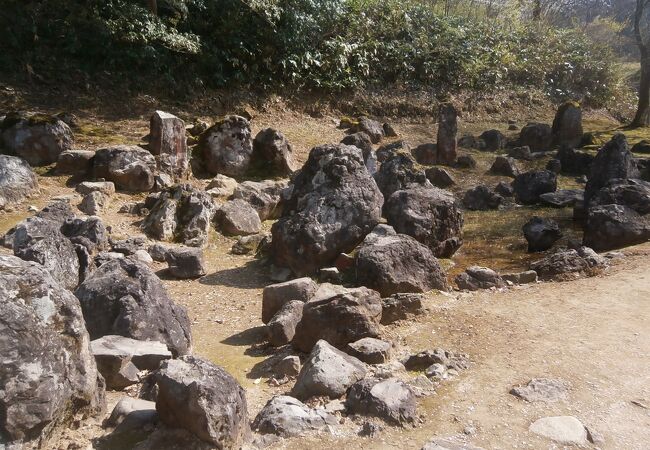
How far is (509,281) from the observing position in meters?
8.40

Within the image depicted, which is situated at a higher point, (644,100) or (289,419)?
(644,100)

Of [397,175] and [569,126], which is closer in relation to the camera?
[397,175]

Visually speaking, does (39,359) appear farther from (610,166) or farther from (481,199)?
(610,166)

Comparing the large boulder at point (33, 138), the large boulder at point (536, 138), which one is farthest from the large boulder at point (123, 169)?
the large boulder at point (536, 138)

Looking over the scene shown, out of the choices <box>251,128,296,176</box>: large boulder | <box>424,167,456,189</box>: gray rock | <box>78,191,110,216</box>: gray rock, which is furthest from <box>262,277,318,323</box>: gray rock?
<box>424,167,456,189</box>: gray rock

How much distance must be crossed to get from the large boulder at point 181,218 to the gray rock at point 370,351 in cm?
455

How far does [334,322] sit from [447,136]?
11654mm

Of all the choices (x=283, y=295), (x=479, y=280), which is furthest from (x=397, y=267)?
(x=283, y=295)

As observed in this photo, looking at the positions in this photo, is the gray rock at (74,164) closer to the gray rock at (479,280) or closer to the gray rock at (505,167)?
the gray rock at (479,280)

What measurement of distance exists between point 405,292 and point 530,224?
12.9 ft

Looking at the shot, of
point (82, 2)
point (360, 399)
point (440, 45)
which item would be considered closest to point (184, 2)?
point (82, 2)

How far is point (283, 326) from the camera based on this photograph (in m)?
6.42

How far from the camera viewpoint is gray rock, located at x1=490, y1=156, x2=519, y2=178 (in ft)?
53.6

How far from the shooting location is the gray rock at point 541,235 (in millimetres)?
10406
